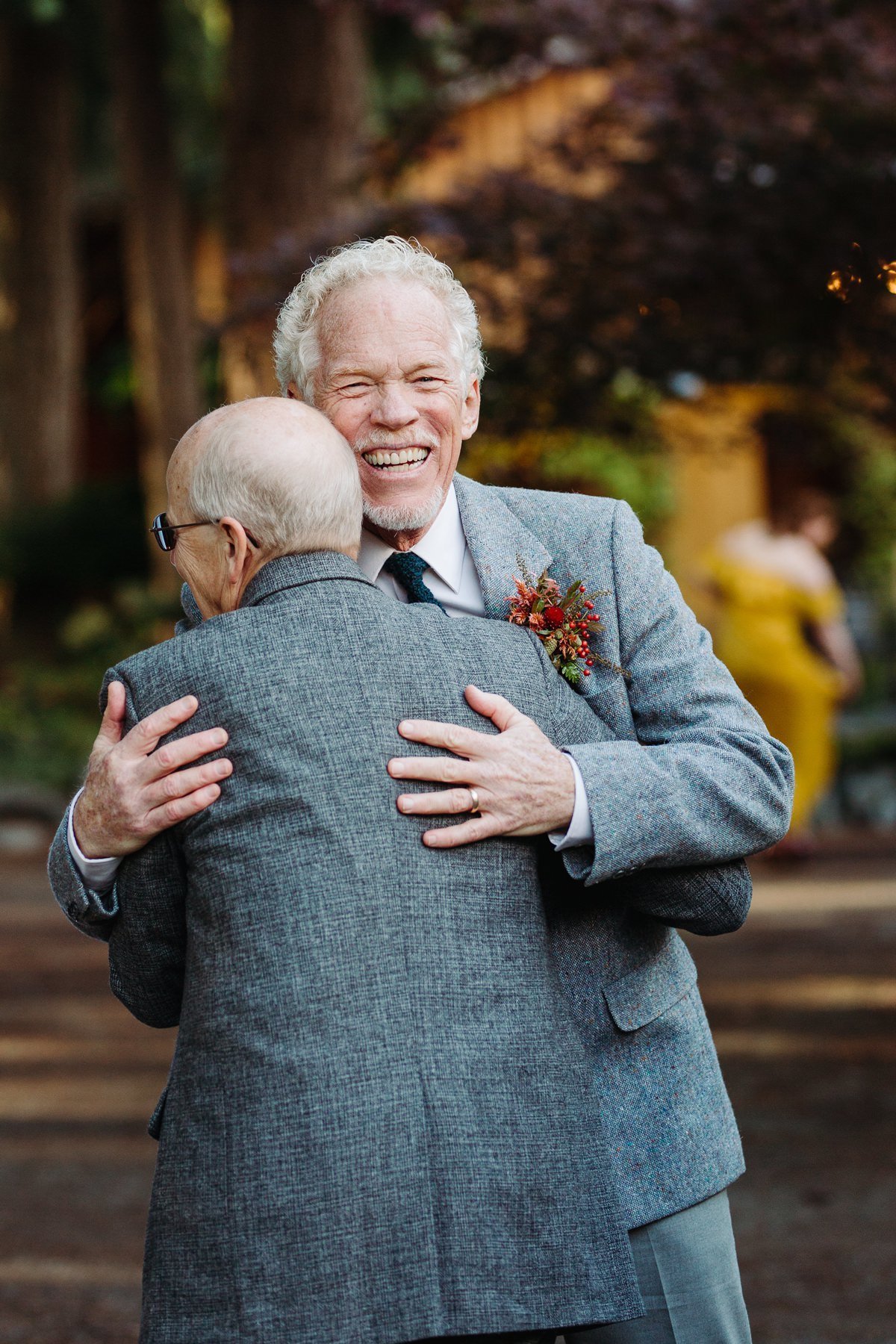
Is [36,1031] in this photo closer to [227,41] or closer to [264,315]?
[264,315]

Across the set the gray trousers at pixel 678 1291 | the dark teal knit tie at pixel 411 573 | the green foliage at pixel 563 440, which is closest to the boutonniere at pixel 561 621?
the dark teal knit tie at pixel 411 573

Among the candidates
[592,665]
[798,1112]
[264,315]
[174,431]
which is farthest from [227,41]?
[592,665]

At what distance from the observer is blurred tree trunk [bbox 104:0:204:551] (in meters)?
13.0

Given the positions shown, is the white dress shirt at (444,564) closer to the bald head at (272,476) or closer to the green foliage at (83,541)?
the bald head at (272,476)

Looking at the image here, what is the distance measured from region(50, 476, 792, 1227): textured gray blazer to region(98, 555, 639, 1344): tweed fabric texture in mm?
137

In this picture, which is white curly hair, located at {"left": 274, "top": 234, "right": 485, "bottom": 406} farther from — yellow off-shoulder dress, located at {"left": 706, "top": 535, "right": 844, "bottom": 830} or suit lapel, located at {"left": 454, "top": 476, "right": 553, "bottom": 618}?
yellow off-shoulder dress, located at {"left": 706, "top": 535, "right": 844, "bottom": 830}

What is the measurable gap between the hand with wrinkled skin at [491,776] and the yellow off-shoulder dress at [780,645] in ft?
23.0

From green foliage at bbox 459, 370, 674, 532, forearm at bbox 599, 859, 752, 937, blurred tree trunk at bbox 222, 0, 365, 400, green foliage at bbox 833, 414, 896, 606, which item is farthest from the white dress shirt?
green foliage at bbox 833, 414, 896, 606

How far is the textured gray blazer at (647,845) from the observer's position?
1965mm

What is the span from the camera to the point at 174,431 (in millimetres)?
12680

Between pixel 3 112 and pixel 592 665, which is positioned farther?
pixel 3 112

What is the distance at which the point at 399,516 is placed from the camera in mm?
2199

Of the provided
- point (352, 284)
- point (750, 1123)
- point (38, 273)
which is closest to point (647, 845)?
point (352, 284)

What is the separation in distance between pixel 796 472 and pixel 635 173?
12.3m
